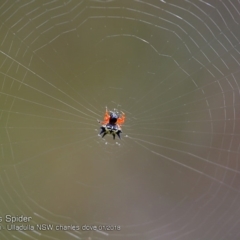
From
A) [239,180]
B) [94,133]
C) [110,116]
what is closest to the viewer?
[110,116]

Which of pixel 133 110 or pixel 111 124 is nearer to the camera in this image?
pixel 111 124

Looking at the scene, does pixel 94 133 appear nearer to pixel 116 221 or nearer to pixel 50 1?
pixel 116 221

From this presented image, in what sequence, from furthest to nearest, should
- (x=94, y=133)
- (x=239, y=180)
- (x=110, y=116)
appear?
(x=239, y=180), (x=94, y=133), (x=110, y=116)

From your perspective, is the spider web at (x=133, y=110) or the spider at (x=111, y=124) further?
the spider web at (x=133, y=110)

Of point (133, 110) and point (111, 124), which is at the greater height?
point (133, 110)

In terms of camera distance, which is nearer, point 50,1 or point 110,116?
point 110,116

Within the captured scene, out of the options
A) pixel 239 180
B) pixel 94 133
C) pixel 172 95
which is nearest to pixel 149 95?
pixel 172 95

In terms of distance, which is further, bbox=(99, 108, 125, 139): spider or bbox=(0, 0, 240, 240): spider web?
bbox=(0, 0, 240, 240): spider web

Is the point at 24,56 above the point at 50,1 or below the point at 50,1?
below
